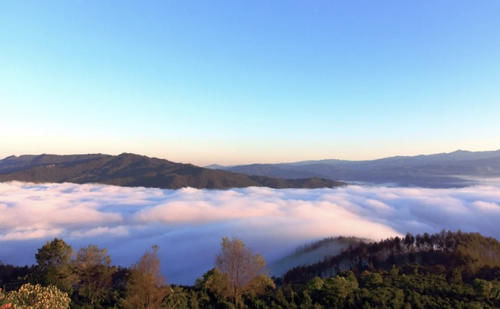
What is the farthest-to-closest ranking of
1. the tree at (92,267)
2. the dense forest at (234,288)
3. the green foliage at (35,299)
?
the tree at (92,267), the dense forest at (234,288), the green foliage at (35,299)

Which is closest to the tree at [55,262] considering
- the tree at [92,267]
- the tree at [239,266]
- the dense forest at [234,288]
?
the dense forest at [234,288]

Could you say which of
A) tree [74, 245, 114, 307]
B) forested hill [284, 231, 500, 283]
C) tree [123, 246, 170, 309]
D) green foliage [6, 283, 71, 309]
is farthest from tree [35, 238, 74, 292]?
forested hill [284, 231, 500, 283]

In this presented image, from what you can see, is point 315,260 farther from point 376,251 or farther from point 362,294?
point 362,294

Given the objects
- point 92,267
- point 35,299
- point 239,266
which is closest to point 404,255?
point 239,266

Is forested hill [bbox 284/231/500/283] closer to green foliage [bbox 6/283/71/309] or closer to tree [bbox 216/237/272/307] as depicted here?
tree [bbox 216/237/272/307]

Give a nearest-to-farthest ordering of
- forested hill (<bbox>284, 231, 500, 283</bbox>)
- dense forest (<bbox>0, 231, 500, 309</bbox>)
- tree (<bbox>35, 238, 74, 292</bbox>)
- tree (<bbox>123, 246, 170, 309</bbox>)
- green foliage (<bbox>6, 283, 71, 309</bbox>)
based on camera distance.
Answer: green foliage (<bbox>6, 283, 71, 309</bbox>)
tree (<bbox>123, 246, 170, 309</bbox>)
dense forest (<bbox>0, 231, 500, 309</bbox>)
tree (<bbox>35, 238, 74, 292</bbox>)
forested hill (<bbox>284, 231, 500, 283</bbox>)

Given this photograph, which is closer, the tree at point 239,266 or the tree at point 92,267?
the tree at point 239,266

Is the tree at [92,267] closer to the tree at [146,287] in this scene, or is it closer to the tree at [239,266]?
the tree at [146,287]
